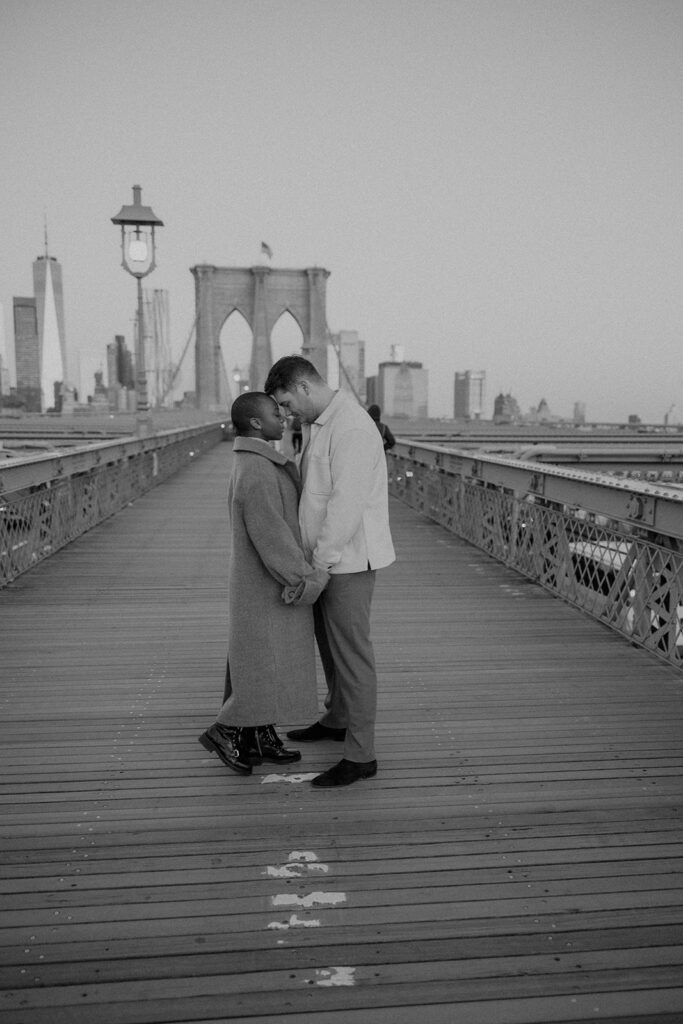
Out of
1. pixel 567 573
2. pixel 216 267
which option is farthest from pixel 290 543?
pixel 216 267

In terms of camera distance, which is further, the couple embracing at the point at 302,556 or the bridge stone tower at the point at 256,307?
the bridge stone tower at the point at 256,307

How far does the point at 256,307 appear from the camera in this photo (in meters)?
66.1

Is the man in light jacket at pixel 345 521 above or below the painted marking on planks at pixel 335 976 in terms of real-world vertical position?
above

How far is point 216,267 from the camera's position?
64.9m

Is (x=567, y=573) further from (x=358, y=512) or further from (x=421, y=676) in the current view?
(x=358, y=512)

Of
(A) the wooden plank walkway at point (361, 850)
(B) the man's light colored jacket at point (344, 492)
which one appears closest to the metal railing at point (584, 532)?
(A) the wooden plank walkway at point (361, 850)

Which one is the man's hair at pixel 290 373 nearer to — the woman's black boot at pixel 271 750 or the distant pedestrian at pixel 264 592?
the distant pedestrian at pixel 264 592

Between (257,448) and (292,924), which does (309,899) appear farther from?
(257,448)

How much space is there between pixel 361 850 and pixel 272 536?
108 centimetres

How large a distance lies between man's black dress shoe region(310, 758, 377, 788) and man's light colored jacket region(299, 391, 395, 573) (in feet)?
2.42

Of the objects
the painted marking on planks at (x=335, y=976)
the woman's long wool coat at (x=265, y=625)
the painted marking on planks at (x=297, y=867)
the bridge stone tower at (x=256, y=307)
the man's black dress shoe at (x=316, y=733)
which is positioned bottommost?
the painted marking on planks at (x=335, y=976)

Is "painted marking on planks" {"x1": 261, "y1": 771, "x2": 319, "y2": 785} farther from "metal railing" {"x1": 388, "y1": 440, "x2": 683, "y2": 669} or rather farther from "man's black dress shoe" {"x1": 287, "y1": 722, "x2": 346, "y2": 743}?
"metal railing" {"x1": 388, "y1": 440, "x2": 683, "y2": 669}

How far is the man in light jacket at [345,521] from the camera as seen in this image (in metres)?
2.80

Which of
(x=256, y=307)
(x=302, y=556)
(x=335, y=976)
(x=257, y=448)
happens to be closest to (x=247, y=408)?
(x=257, y=448)
